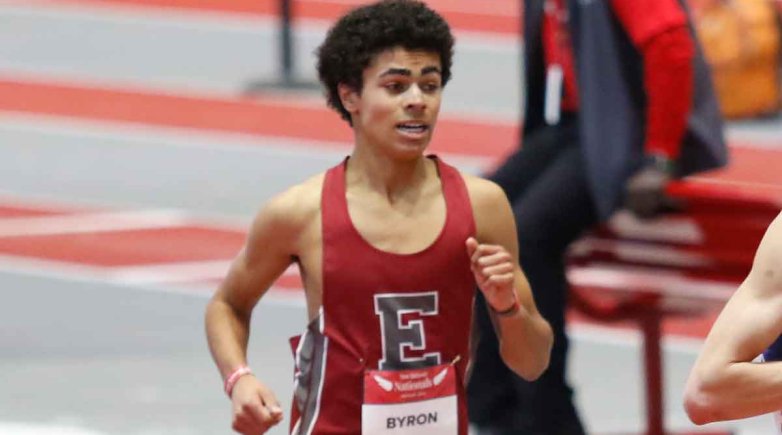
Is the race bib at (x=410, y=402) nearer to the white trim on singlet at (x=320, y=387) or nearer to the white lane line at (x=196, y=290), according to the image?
the white trim on singlet at (x=320, y=387)

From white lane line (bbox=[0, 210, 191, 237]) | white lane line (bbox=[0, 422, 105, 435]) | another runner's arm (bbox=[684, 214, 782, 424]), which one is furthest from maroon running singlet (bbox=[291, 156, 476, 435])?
white lane line (bbox=[0, 210, 191, 237])

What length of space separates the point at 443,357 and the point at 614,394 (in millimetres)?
3879

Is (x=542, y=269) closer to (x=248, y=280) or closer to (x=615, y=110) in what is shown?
(x=615, y=110)

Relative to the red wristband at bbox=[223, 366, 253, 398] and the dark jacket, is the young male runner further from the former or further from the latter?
the dark jacket

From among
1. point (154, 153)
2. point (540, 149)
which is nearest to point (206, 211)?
point (154, 153)

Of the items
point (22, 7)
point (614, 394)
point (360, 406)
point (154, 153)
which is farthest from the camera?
point (22, 7)

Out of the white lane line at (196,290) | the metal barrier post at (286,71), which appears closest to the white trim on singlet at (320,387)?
the white lane line at (196,290)

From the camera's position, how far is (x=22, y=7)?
19797 mm

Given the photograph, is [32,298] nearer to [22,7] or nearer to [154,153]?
[154,153]

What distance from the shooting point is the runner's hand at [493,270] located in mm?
4578

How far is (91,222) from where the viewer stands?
38.7 ft

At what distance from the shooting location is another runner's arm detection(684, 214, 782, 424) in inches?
149

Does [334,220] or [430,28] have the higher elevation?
[430,28]

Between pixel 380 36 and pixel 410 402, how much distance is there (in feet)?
2.75
